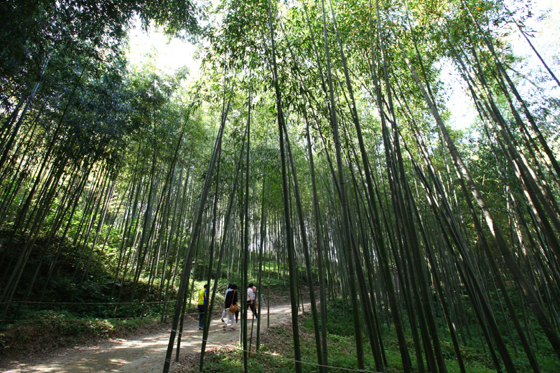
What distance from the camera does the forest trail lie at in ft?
10.9

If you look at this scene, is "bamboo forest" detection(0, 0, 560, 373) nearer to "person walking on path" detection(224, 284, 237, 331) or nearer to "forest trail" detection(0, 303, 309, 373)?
"forest trail" detection(0, 303, 309, 373)

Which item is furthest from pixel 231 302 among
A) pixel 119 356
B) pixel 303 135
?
pixel 303 135

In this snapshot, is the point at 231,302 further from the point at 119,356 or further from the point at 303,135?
the point at 303,135

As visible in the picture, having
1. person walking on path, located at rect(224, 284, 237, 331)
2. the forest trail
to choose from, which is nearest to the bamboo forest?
the forest trail

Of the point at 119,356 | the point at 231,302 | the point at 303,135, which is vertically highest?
the point at 303,135

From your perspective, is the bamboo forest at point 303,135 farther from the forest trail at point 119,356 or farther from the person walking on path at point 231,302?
the person walking on path at point 231,302

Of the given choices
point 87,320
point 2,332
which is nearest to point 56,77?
point 2,332

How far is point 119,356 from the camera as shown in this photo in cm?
386

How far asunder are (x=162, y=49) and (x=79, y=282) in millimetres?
5901

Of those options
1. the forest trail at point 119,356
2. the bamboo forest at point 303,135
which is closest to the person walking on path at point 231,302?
the forest trail at point 119,356

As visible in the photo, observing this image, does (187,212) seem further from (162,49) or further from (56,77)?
(56,77)

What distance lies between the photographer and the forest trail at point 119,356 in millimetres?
3320

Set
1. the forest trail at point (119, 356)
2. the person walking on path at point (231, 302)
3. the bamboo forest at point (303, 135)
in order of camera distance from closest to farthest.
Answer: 1. the bamboo forest at point (303, 135)
2. the forest trail at point (119, 356)
3. the person walking on path at point (231, 302)

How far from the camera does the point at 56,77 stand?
4.43 meters
